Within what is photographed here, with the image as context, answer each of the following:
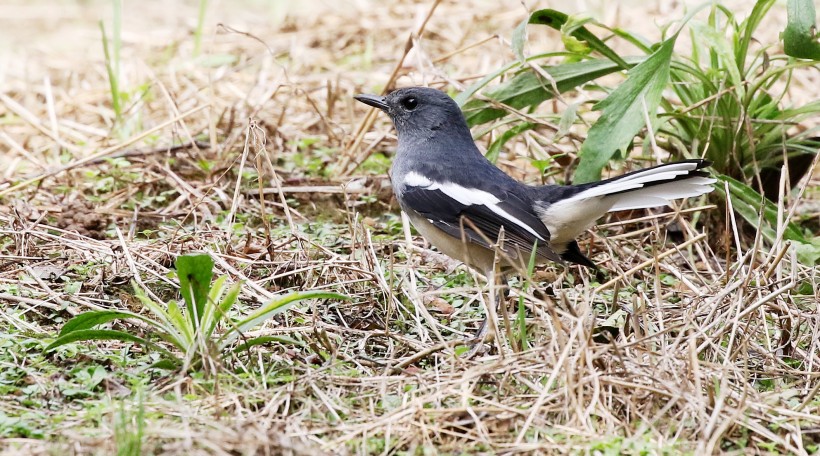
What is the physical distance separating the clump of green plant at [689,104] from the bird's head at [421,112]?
21 cm

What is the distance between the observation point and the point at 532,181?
19.6 feet

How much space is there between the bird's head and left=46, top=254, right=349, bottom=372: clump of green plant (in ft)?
6.17

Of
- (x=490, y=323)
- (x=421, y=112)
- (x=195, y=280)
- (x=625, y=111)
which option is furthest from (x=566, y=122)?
(x=195, y=280)

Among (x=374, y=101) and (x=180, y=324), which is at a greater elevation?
(x=374, y=101)

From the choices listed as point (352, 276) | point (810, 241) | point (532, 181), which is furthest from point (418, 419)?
point (532, 181)

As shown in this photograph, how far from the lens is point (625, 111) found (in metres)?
4.82

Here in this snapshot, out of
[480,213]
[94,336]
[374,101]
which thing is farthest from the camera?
[374,101]

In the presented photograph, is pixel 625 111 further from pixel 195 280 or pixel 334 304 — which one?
pixel 195 280

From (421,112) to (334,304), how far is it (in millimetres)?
1361

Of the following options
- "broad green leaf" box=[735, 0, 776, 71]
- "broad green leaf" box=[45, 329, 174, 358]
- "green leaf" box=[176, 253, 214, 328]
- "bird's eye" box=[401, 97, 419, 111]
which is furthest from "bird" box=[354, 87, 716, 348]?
"broad green leaf" box=[45, 329, 174, 358]

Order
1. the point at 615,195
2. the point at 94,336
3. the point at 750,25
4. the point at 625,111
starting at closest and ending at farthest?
1. the point at 94,336
2. the point at 615,195
3. the point at 625,111
4. the point at 750,25

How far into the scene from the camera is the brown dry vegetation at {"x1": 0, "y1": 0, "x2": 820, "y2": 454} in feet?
10.2

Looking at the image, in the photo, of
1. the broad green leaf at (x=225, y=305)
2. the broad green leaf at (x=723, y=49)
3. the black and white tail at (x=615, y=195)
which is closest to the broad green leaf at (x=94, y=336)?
the broad green leaf at (x=225, y=305)

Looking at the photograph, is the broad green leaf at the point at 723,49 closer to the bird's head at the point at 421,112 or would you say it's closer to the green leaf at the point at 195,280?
the bird's head at the point at 421,112
